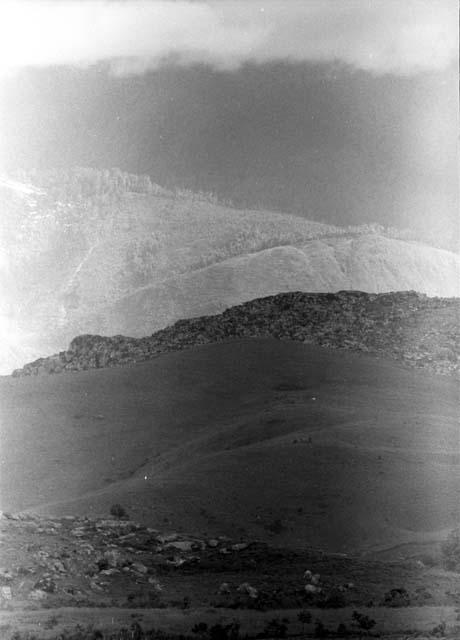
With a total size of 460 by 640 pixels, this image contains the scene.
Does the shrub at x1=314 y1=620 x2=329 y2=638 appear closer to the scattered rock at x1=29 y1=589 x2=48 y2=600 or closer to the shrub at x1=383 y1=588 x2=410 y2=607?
the shrub at x1=383 y1=588 x2=410 y2=607

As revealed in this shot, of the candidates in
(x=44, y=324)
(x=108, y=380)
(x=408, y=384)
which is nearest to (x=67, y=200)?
(x=44, y=324)

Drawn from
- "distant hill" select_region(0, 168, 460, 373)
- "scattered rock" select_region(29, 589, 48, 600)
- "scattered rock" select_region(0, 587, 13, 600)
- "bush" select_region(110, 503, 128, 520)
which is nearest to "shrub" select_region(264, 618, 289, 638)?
"scattered rock" select_region(29, 589, 48, 600)

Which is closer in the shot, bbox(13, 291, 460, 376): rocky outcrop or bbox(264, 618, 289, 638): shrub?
bbox(264, 618, 289, 638): shrub

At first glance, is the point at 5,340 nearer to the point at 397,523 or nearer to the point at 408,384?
the point at 408,384

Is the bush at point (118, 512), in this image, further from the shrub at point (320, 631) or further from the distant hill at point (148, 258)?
the distant hill at point (148, 258)

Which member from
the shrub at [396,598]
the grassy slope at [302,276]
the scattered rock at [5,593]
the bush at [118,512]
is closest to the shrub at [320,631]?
the shrub at [396,598]

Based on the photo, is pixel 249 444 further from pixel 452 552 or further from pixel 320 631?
pixel 320 631

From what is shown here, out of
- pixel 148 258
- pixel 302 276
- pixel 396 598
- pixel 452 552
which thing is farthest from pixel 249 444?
pixel 148 258
